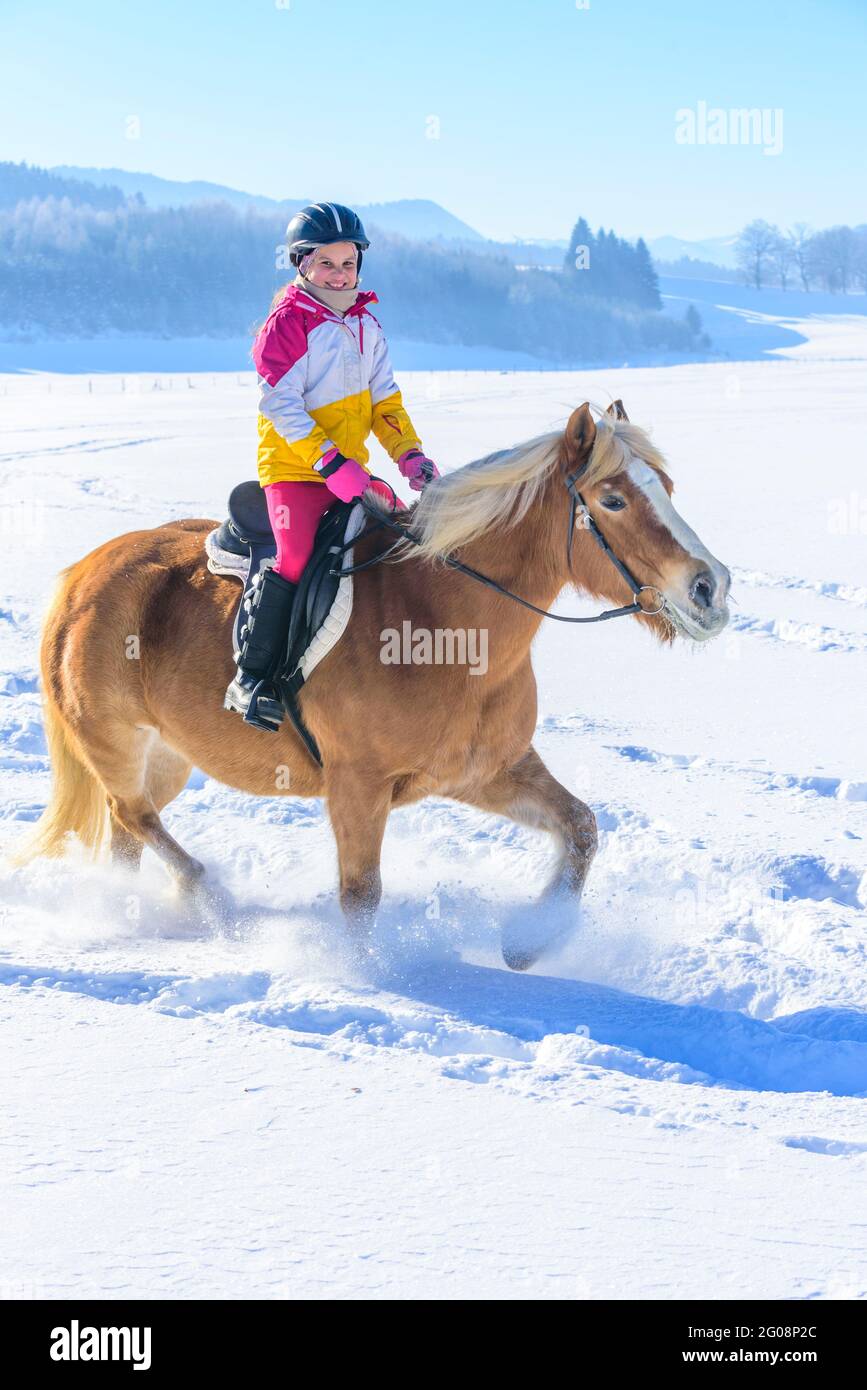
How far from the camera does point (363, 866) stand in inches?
157

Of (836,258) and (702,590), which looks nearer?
(702,590)

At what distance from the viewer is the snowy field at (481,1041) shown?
7.52ft

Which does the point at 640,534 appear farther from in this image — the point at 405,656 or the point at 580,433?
the point at 405,656

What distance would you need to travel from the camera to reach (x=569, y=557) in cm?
370

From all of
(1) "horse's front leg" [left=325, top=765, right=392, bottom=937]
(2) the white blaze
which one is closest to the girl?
(1) "horse's front leg" [left=325, top=765, right=392, bottom=937]

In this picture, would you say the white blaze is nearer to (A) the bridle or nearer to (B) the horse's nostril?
(B) the horse's nostril

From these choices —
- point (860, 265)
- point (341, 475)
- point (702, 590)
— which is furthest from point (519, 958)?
point (860, 265)

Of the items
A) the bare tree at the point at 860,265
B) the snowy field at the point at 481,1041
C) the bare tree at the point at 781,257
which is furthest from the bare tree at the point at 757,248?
the snowy field at the point at 481,1041

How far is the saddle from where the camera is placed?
3.94m

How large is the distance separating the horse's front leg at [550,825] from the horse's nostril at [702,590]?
1.00 m

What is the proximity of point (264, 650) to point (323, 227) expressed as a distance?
57.8 inches

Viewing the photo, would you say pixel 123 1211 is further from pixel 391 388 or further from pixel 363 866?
pixel 391 388

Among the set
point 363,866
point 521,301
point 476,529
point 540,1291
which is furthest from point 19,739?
point 521,301

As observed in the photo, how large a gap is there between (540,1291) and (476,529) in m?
2.33
